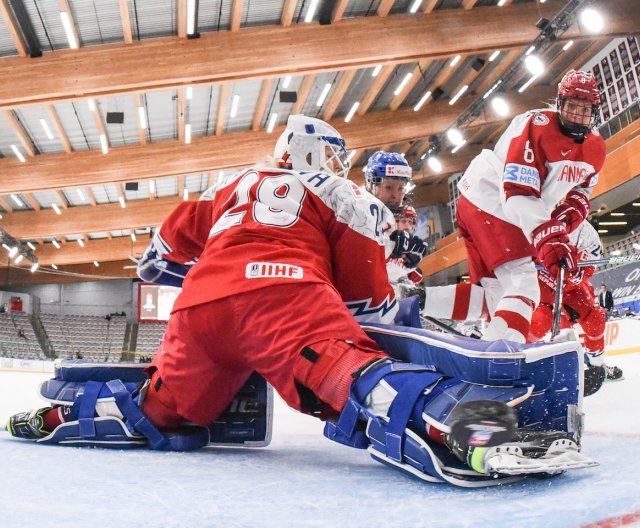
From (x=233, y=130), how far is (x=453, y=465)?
10087 mm

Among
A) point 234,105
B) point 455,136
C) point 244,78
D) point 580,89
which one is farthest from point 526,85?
point 580,89

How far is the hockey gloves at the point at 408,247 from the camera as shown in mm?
2135

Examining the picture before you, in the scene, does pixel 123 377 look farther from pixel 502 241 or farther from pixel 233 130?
pixel 233 130

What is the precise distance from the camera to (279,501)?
0.87 m

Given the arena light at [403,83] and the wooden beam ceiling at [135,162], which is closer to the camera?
the arena light at [403,83]

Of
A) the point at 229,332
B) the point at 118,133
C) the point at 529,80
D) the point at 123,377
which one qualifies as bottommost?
the point at 123,377

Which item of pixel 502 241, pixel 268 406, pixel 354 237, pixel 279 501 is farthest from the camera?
pixel 502 241

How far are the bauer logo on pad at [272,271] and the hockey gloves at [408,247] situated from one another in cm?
91

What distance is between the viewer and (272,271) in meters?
1.26

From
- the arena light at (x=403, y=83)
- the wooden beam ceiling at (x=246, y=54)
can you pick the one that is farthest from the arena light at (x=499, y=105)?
the wooden beam ceiling at (x=246, y=54)

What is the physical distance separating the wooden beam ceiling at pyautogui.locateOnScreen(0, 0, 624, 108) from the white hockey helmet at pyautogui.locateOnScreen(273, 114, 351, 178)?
6129 millimetres

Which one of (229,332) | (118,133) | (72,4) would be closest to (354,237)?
(229,332)

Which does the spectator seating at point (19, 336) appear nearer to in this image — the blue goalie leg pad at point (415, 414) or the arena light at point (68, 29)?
the arena light at point (68, 29)

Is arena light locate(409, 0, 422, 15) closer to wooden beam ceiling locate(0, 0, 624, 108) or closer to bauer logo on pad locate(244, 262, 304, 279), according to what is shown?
wooden beam ceiling locate(0, 0, 624, 108)
